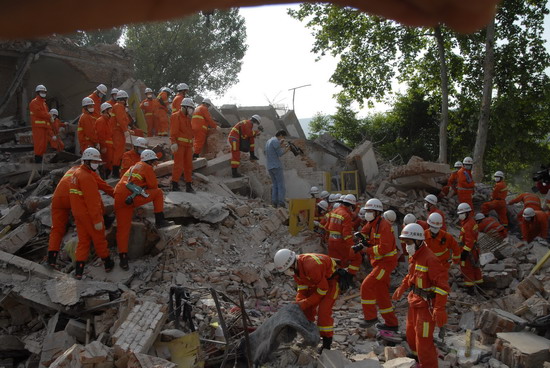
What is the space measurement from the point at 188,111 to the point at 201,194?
177 centimetres

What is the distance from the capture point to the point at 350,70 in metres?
21.0

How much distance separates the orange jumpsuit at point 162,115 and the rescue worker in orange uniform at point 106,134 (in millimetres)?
3760

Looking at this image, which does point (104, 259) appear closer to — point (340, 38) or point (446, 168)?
point (446, 168)

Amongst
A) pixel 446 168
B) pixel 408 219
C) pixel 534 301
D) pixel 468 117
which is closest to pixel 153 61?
pixel 468 117

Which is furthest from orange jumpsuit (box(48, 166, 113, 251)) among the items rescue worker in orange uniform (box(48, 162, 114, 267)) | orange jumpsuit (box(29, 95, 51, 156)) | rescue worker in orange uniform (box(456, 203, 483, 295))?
rescue worker in orange uniform (box(456, 203, 483, 295))

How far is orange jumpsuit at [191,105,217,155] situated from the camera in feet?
40.7

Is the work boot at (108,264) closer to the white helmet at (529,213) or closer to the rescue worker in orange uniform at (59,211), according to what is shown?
the rescue worker in orange uniform at (59,211)

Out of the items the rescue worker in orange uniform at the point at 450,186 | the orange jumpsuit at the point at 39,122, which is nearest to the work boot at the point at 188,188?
the orange jumpsuit at the point at 39,122

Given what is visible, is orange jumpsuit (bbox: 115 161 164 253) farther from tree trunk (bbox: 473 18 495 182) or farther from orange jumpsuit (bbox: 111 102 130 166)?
tree trunk (bbox: 473 18 495 182)

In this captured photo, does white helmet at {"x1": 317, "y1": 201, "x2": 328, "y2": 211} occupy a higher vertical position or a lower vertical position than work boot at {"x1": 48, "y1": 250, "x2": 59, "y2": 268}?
higher

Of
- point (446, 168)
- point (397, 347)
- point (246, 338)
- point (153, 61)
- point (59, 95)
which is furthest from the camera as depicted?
point (153, 61)

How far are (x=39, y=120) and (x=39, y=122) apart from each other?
46 mm

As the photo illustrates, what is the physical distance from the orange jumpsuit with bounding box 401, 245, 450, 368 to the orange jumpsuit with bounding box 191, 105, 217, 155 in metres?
7.12

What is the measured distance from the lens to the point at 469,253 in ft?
32.7
